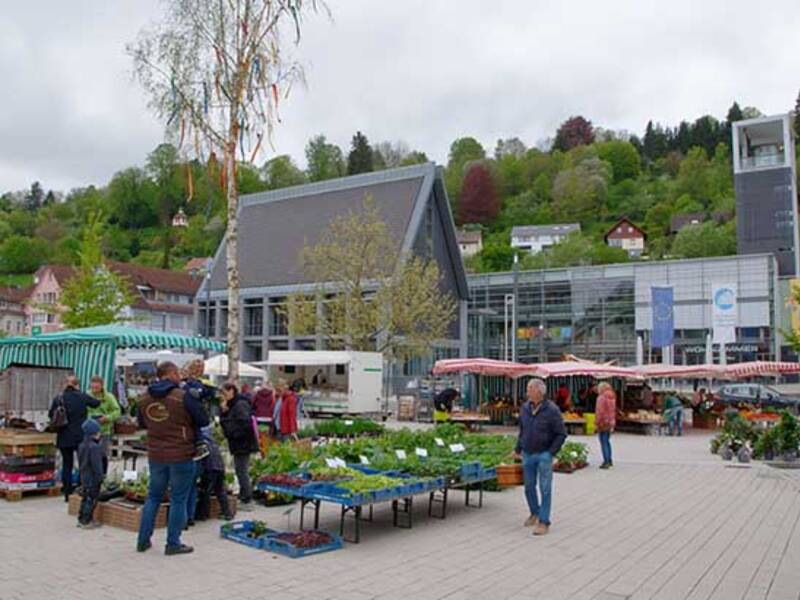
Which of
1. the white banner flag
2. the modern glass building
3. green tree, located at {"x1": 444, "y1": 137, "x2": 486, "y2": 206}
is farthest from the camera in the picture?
green tree, located at {"x1": 444, "y1": 137, "x2": 486, "y2": 206}

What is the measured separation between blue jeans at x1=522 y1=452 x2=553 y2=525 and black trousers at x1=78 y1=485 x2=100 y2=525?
4711 mm

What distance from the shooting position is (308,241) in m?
53.5

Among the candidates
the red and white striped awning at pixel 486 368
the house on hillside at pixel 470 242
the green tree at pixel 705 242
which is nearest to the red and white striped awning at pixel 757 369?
the red and white striped awning at pixel 486 368

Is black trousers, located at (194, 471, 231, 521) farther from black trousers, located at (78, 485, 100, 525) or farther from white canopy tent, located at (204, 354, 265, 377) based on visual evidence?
white canopy tent, located at (204, 354, 265, 377)

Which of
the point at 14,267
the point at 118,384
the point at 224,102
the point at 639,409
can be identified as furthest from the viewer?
the point at 14,267

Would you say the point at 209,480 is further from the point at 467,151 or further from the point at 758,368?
the point at 467,151

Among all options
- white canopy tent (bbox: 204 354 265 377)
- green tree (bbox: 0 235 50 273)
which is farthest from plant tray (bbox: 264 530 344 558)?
green tree (bbox: 0 235 50 273)

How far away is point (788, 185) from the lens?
207ft

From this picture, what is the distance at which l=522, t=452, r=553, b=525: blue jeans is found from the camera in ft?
28.9

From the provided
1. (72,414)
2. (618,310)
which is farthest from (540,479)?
(618,310)

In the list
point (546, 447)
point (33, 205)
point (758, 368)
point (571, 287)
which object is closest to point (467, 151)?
point (33, 205)

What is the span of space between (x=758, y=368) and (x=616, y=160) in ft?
350

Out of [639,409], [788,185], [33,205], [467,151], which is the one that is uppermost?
[467,151]

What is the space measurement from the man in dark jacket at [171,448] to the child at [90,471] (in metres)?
1.42
